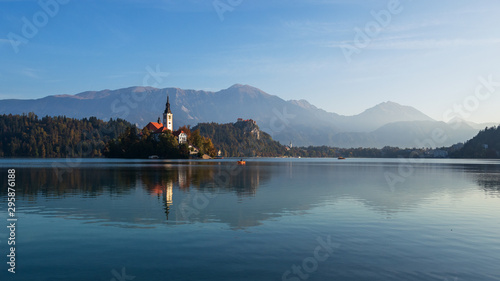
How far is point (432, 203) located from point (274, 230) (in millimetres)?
21004

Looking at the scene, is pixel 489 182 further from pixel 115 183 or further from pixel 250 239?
pixel 115 183

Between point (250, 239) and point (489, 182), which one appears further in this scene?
point (489, 182)

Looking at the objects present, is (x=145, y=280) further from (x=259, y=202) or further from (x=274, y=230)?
(x=259, y=202)

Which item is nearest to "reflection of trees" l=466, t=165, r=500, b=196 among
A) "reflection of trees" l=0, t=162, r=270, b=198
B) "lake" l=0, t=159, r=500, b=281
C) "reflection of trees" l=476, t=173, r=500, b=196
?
"reflection of trees" l=476, t=173, r=500, b=196

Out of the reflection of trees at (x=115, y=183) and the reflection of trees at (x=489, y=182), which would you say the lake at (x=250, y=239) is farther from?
the reflection of trees at (x=489, y=182)

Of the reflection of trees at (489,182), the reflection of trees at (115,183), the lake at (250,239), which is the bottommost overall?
the reflection of trees at (489,182)

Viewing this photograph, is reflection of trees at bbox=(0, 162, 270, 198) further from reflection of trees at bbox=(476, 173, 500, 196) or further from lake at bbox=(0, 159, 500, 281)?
reflection of trees at bbox=(476, 173, 500, 196)

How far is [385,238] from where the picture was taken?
2053 centimetres

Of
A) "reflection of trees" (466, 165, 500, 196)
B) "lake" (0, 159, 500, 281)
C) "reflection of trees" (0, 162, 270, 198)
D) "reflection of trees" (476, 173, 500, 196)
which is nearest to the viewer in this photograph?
"lake" (0, 159, 500, 281)

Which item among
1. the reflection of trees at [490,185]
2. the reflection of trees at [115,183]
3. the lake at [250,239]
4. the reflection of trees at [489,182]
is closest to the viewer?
the lake at [250,239]

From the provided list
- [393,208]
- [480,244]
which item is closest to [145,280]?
[480,244]

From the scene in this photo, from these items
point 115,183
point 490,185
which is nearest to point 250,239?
point 115,183

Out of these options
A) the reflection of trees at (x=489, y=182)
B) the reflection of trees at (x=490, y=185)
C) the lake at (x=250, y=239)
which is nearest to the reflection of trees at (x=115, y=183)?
the lake at (x=250, y=239)

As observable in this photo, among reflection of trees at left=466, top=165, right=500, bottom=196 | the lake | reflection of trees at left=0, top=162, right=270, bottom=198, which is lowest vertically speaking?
reflection of trees at left=466, top=165, right=500, bottom=196
